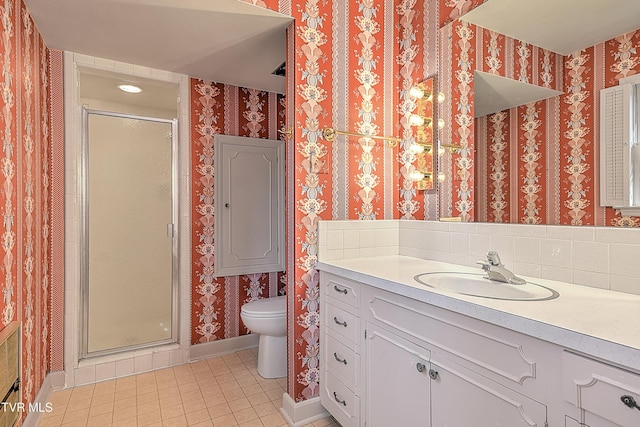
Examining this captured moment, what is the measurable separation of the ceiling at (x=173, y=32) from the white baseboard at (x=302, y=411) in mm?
2047

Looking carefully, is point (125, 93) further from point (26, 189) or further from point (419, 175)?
point (419, 175)

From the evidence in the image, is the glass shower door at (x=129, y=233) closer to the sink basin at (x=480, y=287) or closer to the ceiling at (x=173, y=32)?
the ceiling at (x=173, y=32)

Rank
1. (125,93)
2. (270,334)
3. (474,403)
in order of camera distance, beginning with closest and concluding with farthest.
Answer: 1. (474,403)
2. (270,334)
3. (125,93)

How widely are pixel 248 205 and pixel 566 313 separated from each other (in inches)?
92.5

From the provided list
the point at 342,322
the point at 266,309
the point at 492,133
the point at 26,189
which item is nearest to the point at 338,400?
the point at 342,322

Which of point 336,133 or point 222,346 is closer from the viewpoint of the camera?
point 336,133

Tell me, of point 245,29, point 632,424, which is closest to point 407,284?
point 632,424

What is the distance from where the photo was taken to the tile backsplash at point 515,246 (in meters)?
1.13

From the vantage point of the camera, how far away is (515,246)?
1.44 meters

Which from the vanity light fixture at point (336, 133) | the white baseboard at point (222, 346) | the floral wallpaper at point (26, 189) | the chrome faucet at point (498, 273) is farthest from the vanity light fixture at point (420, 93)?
the white baseboard at point (222, 346)

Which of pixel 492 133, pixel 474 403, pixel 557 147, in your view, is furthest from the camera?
pixel 492 133

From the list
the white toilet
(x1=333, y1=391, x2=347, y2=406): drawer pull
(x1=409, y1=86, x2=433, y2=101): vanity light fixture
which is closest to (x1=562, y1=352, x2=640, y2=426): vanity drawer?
(x1=333, y1=391, x2=347, y2=406): drawer pull

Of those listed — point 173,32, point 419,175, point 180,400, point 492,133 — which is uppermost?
point 173,32

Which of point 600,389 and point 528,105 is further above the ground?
point 528,105
